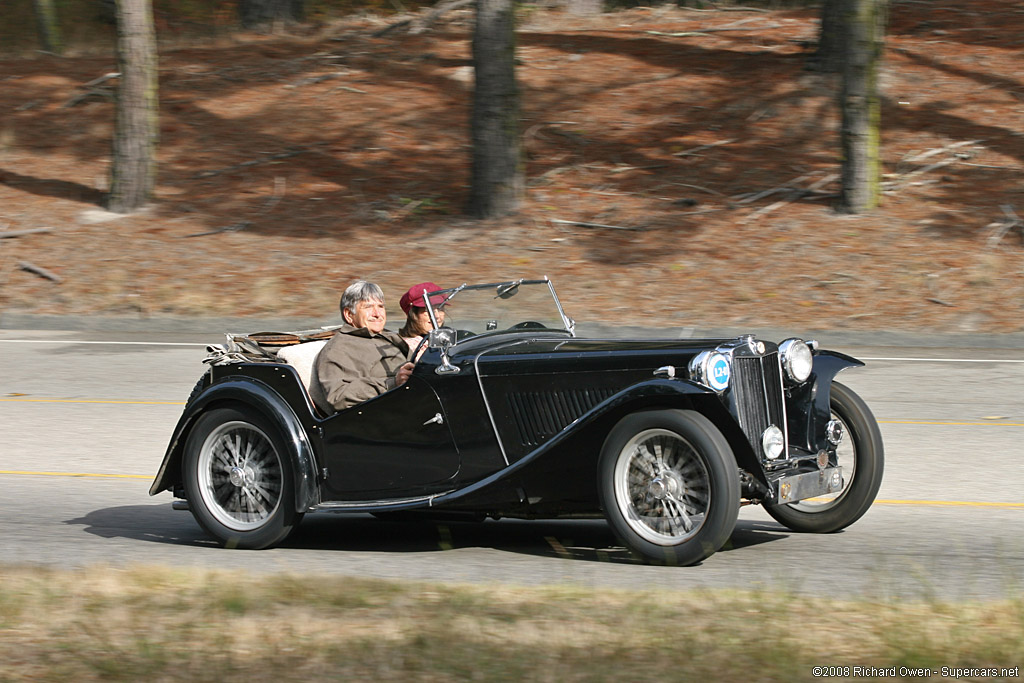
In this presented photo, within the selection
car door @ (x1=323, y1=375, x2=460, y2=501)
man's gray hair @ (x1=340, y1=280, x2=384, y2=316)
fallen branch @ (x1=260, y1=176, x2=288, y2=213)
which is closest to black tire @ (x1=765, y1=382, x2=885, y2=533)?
car door @ (x1=323, y1=375, x2=460, y2=501)

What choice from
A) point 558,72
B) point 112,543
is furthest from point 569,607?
point 558,72

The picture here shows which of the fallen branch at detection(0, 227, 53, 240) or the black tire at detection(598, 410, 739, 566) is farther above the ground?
the fallen branch at detection(0, 227, 53, 240)

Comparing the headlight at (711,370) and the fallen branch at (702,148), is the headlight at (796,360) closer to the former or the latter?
the headlight at (711,370)

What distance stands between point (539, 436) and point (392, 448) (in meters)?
0.74

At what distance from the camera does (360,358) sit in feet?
21.5

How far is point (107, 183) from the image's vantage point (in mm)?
21453

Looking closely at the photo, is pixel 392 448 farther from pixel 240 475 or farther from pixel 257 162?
pixel 257 162

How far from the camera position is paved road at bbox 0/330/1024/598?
5.66 m

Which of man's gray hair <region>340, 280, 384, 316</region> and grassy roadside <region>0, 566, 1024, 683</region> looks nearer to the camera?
grassy roadside <region>0, 566, 1024, 683</region>

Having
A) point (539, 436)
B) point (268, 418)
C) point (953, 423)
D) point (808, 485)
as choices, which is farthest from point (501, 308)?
point (953, 423)

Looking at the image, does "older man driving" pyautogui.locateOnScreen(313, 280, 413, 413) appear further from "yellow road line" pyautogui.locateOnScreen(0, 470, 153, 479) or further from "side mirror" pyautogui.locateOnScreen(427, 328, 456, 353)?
"yellow road line" pyautogui.locateOnScreen(0, 470, 153, 479)

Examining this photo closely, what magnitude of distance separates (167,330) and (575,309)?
16.6ft

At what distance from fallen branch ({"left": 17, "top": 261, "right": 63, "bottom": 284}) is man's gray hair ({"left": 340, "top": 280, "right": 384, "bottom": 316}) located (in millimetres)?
12129

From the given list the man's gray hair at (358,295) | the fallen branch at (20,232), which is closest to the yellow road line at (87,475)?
the man's gray hair at (358,295)
